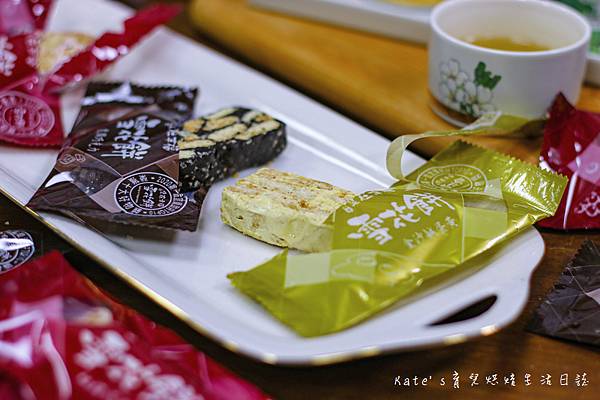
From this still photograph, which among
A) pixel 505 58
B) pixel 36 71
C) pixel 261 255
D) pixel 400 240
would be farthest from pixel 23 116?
pixel 505 58

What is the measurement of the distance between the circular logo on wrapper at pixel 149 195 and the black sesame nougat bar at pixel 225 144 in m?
0.03

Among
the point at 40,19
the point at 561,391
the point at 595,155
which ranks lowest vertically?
the point at 561,391

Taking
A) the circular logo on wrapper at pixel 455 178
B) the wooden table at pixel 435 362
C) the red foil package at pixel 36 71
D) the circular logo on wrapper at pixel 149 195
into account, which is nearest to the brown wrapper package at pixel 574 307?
the wooden table at pixel 435 362

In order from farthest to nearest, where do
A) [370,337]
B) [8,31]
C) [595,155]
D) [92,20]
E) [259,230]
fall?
1. [92,20]
2. [8,31]
3. [595,155]
4. [259,230]
5. [370,337]

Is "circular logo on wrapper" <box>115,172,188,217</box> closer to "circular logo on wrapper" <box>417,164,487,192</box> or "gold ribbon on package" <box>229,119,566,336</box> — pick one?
"gold ribbon on package" <box>229,119,566,336</box>

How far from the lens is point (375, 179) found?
114 cm

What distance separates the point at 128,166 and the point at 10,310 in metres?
0.30

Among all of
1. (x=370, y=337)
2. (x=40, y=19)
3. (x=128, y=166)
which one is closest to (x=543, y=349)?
(x=370, y=337)

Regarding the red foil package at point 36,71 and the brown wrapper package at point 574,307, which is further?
the red foil package at point 36,71

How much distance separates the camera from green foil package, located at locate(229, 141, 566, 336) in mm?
847

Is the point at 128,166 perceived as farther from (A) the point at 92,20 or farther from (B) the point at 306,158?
(A) the point at 92,20

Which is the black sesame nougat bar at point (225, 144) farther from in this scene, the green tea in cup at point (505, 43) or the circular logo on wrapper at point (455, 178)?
the green tea in cup at point (505, 43)

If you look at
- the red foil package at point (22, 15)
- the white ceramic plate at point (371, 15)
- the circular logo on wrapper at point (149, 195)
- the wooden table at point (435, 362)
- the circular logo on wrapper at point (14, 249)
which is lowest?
the wooden table at point (435, 362)

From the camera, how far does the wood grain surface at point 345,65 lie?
132 centimetres
